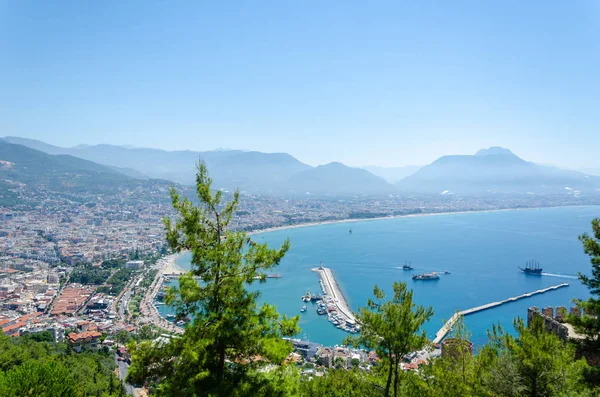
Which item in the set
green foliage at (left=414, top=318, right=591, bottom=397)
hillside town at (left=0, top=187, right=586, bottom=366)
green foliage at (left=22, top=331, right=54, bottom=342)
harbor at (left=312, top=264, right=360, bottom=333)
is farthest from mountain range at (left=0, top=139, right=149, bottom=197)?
green foliage at (left=414, top=318, right=591, bottom=397)

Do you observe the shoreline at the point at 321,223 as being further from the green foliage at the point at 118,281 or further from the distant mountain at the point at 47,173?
the distant mountain at the point at 47,173

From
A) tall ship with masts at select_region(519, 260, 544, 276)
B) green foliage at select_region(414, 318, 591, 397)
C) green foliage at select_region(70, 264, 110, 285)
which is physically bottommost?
green foliage at select_region(70, 264, 110, 285)

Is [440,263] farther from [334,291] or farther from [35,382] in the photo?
[35,382]

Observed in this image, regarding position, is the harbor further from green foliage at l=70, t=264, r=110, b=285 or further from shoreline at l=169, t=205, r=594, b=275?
green foliage at l=70, t=264, r=110, b=285

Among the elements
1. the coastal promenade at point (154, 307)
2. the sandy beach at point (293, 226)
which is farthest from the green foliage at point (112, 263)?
the sandy beach at point (293, 226)

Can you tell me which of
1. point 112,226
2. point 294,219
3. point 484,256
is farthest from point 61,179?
point 484,256

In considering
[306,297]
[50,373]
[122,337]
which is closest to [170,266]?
[306,297]
